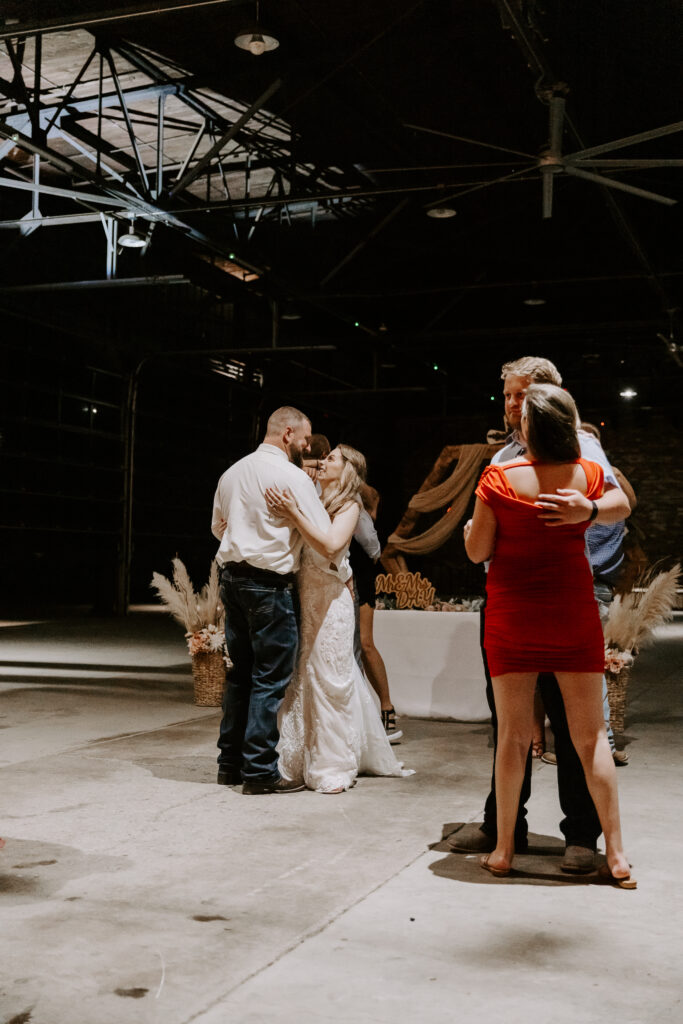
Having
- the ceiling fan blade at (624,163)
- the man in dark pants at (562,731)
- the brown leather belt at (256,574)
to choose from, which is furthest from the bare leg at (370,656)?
the ceiling fan blade at (624,163)

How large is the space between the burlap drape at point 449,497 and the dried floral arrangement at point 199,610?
136cm

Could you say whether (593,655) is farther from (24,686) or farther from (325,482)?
(24,686)

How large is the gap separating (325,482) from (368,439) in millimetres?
19210

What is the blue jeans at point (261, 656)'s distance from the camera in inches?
161

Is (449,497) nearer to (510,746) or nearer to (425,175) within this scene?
(425,175)

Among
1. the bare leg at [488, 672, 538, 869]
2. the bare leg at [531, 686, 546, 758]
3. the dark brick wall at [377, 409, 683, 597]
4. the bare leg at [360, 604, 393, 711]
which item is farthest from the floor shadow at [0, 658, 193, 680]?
the dark brick wall at [377, 409, 683, 597]

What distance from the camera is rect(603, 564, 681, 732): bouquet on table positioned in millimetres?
5461

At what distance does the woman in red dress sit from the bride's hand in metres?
1.24

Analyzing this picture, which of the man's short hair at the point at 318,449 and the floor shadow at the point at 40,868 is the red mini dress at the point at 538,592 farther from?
the man's short hair at the point at 318,449

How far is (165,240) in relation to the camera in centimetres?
1287

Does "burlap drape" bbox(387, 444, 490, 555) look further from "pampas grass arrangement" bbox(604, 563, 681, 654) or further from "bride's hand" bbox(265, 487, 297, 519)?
"bride's hand" bbox(265, 487, 297, 519)

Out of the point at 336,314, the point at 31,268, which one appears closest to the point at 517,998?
the point at 336,314

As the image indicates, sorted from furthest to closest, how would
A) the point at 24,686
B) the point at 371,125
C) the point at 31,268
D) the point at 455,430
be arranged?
the point at 455,430
the point at 31,268
the point at 371,125
the point at 24,686

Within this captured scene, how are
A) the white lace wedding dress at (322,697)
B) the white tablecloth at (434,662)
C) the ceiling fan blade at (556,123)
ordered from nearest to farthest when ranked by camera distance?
1. the white lace wedding dress at (322,697)
2. the white tablecloth at (434,662)
3. the ceiling fan blade at (556,123)
